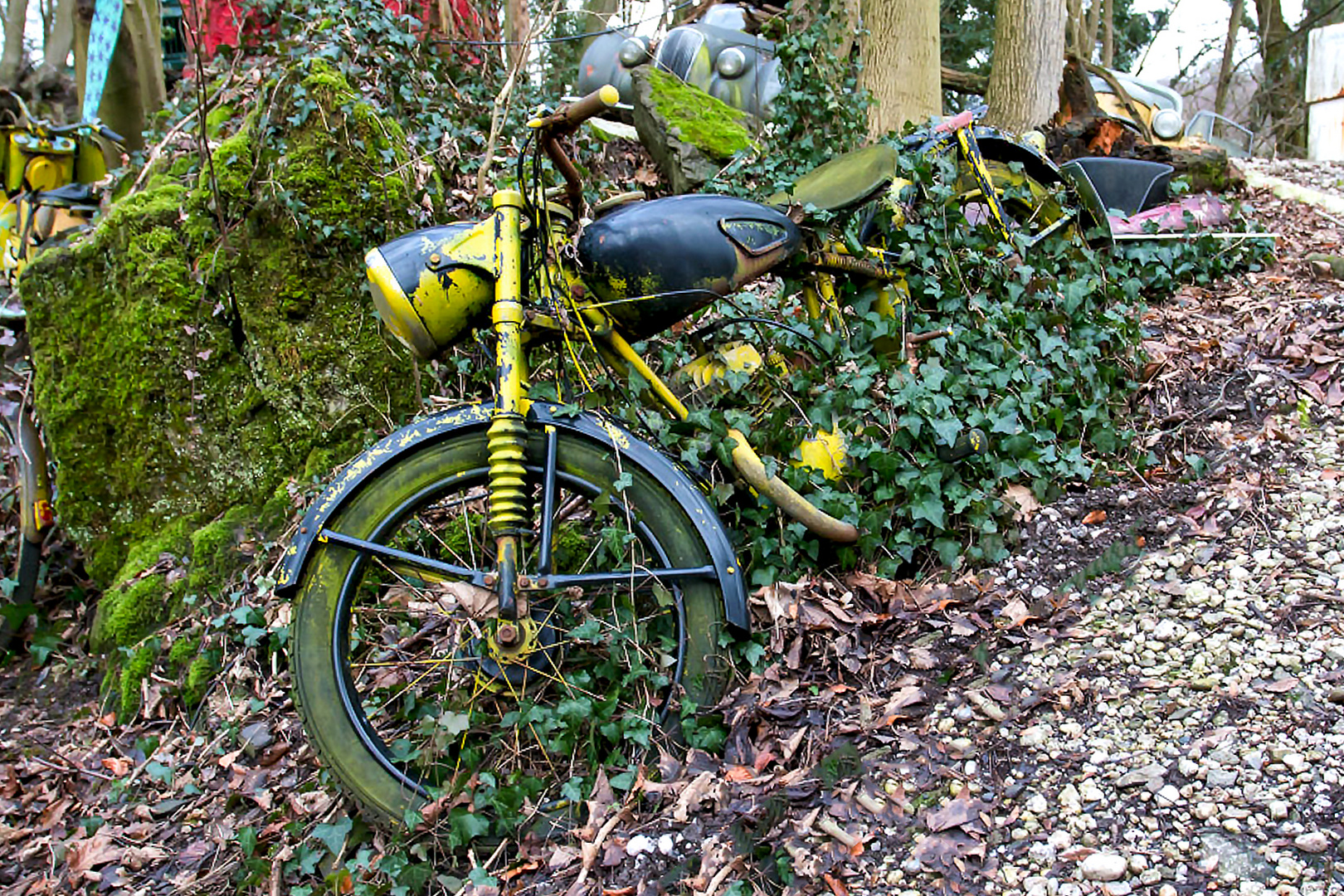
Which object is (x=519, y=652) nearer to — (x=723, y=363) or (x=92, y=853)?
(x=723, y=363)

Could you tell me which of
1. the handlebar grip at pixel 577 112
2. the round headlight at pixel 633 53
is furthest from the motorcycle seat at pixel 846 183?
the round headlight at pixel 633 53

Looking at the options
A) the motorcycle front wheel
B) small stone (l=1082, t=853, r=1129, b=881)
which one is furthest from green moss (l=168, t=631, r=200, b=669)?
small stone (l=1082, t=853, r=1129, b=881)

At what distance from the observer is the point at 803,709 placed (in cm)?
275

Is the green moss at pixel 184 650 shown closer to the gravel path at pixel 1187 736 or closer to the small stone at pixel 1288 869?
the gravel path at pixel 1187 736

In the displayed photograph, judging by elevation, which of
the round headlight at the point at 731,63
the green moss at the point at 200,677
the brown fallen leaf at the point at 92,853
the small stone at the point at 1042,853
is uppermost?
the round headlight at the point at 731,63

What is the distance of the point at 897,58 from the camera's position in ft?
19.6

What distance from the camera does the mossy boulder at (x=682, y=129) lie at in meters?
5.71

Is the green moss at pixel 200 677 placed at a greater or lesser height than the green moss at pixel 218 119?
lesser

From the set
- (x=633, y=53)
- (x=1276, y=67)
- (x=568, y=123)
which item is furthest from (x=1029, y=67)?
(x=1276, y=67)

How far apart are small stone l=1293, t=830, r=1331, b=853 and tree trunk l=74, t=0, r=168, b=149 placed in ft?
28.7

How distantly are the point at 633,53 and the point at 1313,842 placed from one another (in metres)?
7.11

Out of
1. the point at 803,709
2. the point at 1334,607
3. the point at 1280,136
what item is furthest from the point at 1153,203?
the point at 1280,136

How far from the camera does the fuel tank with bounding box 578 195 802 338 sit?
285 centimetres

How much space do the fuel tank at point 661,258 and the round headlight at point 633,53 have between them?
17.3ft
